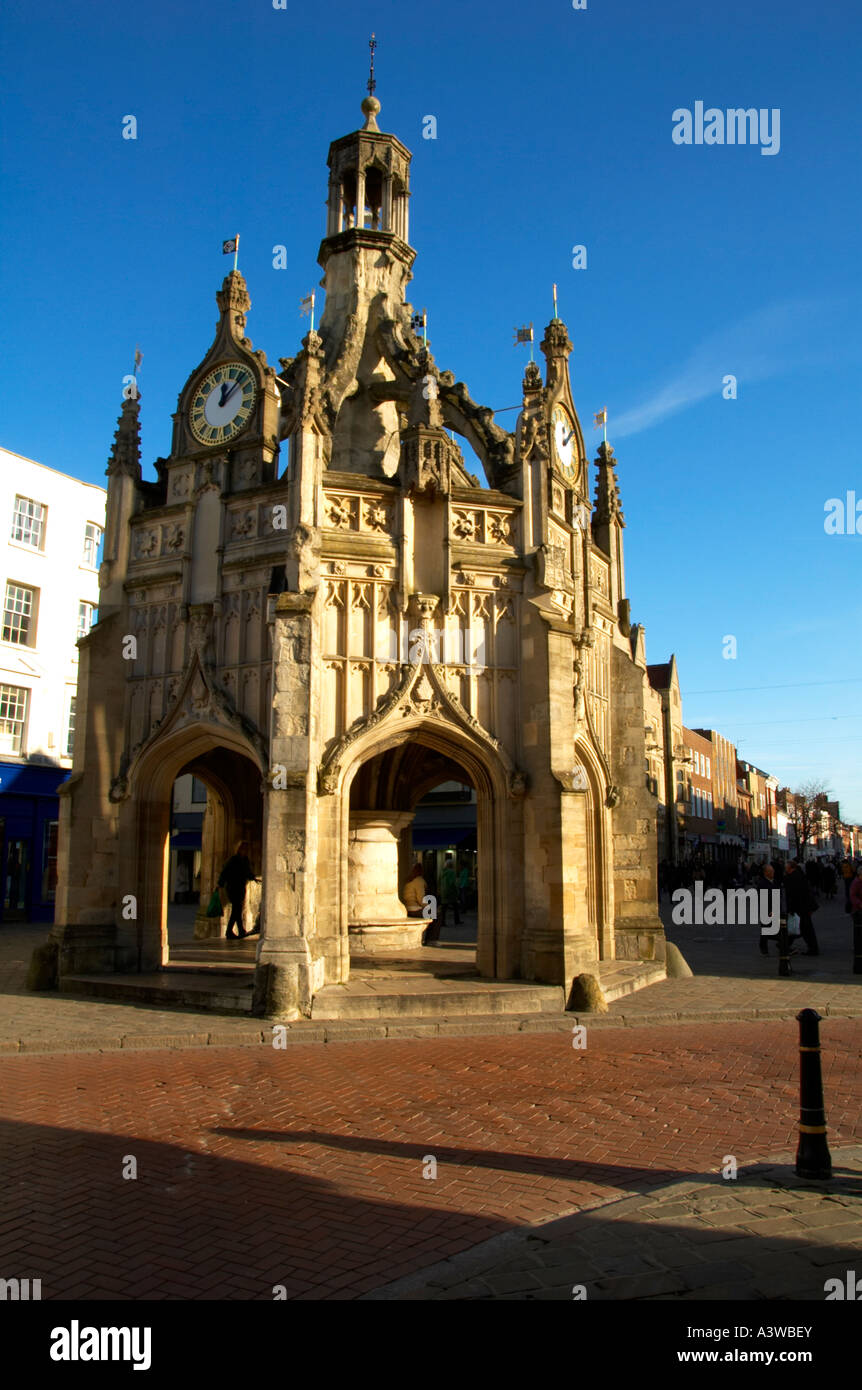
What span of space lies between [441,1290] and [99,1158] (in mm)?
3291

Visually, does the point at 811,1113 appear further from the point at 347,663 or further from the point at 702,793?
the point at 702,793

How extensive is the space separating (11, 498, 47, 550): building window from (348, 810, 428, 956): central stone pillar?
756 inches

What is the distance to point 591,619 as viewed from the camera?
17.8 metres

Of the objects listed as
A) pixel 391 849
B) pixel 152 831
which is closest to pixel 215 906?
pixel 391 849

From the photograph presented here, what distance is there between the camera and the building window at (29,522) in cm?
3147

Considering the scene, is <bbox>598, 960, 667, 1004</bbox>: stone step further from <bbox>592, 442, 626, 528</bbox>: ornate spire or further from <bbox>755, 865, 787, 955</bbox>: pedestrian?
<bbox>592, 442, 626, 528</bbox>: ornate spire

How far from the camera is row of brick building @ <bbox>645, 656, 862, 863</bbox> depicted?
201 ft

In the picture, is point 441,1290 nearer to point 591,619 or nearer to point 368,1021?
point 368,1021

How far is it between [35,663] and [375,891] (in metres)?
18.7

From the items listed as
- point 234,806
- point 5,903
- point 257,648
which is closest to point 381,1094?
point 257,648

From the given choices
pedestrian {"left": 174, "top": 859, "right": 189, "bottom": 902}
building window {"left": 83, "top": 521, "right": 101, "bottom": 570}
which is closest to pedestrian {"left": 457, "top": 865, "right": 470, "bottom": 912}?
pedestrian {"left": 174, "top": 859, "right": 189, "bottom": 902}

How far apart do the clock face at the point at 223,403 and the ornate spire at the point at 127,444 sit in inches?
43.4

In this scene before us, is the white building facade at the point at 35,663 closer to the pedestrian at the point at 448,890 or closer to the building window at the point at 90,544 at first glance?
the building window at the point at 90,544

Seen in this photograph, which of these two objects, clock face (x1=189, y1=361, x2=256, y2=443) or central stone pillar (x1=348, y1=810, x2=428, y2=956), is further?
central stone pillar (x1=348, y1=810, x2=428, y2=956)
